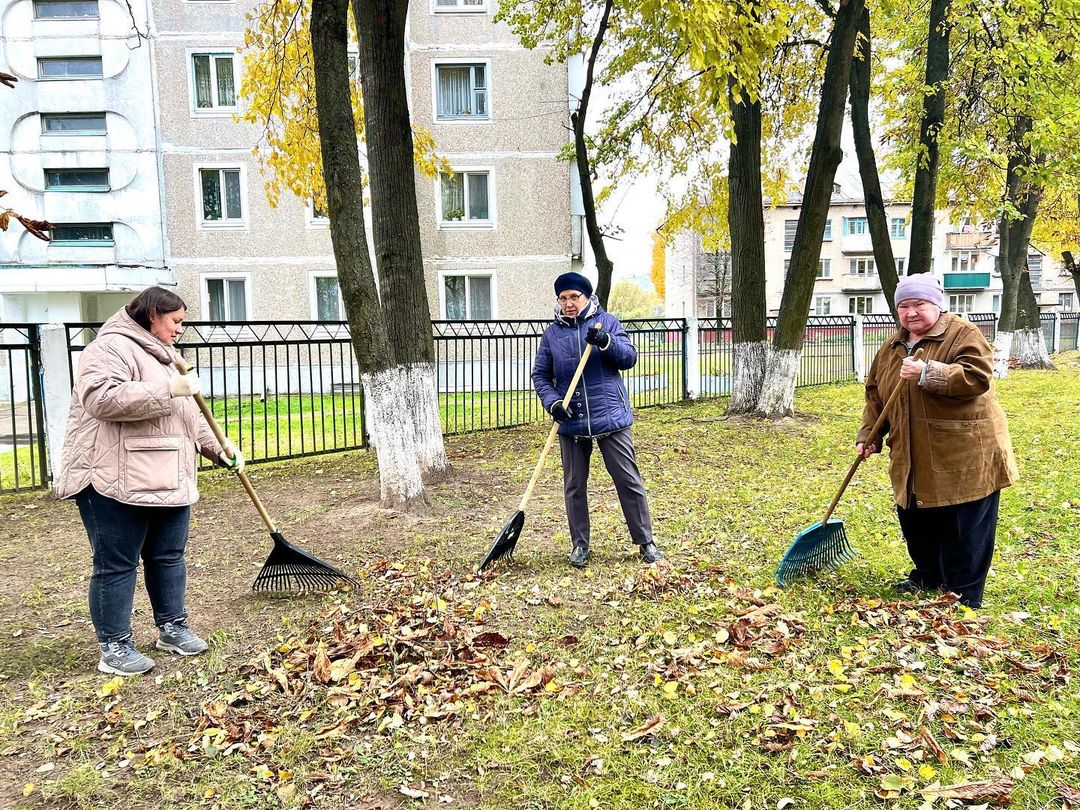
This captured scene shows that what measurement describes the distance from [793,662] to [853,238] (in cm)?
4721

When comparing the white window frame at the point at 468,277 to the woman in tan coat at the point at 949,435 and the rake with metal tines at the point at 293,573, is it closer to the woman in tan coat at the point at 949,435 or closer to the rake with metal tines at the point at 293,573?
the rake with metal tines at the point at 293,573

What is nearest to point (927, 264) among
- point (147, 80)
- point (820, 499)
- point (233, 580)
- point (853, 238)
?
point (820, 499)

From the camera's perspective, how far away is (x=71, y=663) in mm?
3785

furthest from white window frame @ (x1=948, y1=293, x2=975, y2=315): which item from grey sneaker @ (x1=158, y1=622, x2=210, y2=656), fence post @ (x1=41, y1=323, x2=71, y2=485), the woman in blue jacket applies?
grey sneaker @ (x1=158, y1=622, x2=210, y2=656)

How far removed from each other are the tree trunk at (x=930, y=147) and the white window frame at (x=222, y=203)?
1458 cm

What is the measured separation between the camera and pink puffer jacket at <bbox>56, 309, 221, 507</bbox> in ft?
10.9

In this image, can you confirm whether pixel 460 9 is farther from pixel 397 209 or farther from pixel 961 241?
pixel 961 241

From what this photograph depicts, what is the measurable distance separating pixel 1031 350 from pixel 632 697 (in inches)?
795

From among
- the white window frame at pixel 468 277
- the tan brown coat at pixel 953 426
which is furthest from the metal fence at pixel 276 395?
the tan brown coat at pixel 953 426

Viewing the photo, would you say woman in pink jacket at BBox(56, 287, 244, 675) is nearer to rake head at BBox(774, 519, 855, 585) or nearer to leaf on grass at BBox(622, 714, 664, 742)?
leaf on grass at BBox(622, 714, 664, 742)

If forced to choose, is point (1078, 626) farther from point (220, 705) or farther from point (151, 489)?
point (151, 489)

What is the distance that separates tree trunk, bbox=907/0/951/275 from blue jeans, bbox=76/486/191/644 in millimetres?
9319

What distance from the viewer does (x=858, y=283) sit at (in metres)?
46.5

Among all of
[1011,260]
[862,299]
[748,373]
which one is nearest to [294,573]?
[748,373]
